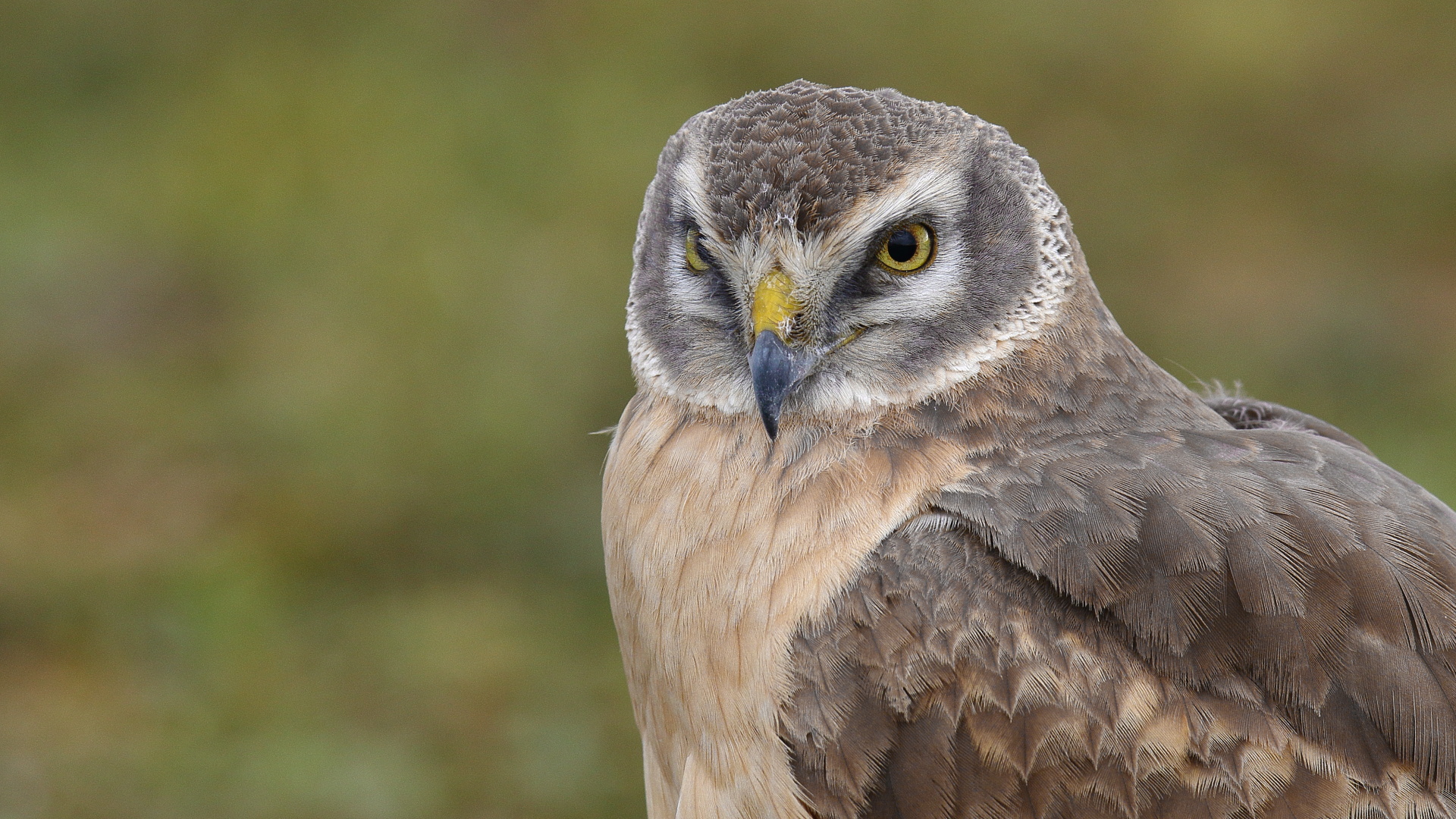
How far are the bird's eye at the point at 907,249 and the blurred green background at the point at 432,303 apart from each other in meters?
2.55

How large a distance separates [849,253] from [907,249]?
0.48 feet

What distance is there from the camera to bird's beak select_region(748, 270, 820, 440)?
302 cm

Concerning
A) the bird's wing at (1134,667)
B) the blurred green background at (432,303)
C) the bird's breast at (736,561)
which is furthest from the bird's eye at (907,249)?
the blurred green background at (432,303)

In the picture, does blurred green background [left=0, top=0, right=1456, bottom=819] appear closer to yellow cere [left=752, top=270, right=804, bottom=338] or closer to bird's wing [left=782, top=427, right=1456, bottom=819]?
bird's wing [left=782, top=427, right=1456, bottom=819]

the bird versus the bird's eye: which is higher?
the bird's eye

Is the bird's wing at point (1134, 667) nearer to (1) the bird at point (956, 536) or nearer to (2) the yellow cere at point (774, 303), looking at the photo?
A: (1) the bird at point (956, 536)

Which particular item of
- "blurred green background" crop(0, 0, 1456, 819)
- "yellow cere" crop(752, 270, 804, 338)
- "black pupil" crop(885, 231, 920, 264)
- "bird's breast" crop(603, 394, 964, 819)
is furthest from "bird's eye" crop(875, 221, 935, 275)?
"blurred green background" crop(0, 0, 1456, 819)

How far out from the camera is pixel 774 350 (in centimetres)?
303

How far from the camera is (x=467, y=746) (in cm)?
539

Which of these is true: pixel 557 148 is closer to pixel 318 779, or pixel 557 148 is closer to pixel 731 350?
pixel 318 779

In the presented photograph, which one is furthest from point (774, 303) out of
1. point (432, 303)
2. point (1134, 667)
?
point (432, 303)

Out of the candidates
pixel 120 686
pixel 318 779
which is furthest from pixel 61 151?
pixel 318 779

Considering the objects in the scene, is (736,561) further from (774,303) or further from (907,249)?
(907,249)

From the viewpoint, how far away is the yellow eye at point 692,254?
325 cm
